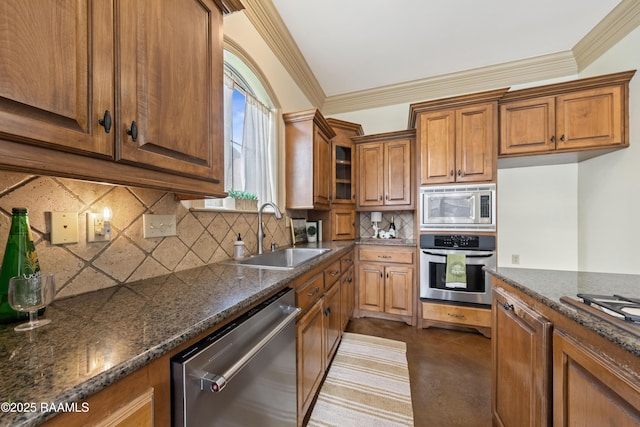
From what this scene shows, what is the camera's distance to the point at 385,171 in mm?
3021

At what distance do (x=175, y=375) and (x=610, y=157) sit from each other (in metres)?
3.71

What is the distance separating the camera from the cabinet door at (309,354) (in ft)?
4.01

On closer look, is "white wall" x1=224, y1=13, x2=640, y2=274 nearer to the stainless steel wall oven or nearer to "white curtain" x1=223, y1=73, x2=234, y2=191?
"white curtain" x1=223, y1=73, x2=234, y2=191

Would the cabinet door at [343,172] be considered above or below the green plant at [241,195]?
above

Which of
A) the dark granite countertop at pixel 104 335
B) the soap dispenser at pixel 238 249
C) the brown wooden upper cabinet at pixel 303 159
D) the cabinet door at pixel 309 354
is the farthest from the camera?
the brown wooden upper cabinet at pixel 303 159

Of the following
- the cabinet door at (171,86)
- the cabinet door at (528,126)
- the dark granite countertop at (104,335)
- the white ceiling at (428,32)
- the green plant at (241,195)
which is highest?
the white ceiling at (428,32)

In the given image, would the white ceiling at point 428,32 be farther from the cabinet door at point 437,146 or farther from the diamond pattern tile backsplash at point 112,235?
the diamond pattern tile backsplash at point 112,235

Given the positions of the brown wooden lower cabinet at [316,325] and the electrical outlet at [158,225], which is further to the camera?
the brown wooden lower cabinet at [316,325]

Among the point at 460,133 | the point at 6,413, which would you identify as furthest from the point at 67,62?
the point at 460,133

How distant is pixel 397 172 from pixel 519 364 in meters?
2.29

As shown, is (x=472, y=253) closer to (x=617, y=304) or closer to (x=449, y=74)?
(x=617, y=304)

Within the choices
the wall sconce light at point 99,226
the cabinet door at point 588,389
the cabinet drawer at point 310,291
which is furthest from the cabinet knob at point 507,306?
the wall sconce light at point 99,226

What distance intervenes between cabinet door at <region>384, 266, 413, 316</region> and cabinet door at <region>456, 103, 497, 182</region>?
3.81 ft

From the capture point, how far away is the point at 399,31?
7.72ft
